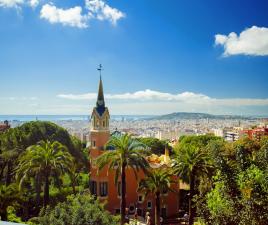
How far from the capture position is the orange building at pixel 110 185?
31875 mm

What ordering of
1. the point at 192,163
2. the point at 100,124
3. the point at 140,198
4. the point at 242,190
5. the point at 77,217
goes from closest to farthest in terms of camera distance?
1. the point at 242,190
2. the point at 77,217
3. the point at 192,163
4. the point at 140,198
5. the point at 100,124

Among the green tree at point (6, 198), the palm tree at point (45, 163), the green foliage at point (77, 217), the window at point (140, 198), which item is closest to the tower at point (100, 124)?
the window at point (140, 198)

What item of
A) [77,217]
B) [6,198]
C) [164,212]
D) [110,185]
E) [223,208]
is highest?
[223,208]

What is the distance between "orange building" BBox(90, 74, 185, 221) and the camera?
105 feet

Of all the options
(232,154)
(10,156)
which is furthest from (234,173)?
(10,156)

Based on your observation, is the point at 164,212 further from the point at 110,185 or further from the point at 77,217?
the point at 77,217

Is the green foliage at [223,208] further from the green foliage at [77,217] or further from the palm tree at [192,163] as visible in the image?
the palm tree at [192,163]

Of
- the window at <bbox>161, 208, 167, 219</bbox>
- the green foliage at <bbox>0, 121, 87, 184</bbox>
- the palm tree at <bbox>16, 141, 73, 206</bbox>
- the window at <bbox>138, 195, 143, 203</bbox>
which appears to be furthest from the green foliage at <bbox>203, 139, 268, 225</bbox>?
the green foliage at <bbox>0, 121, 87, 184</bbox>

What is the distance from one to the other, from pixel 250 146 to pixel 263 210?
23.2 meters

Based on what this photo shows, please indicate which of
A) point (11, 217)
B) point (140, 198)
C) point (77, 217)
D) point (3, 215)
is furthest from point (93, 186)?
point (77, 217)

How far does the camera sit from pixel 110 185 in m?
32.0

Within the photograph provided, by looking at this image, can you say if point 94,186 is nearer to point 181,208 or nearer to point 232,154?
point 181,208

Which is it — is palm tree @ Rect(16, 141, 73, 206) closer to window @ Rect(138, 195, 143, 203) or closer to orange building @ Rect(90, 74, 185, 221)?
orange building @ Rect(90, 74, 185, 221)

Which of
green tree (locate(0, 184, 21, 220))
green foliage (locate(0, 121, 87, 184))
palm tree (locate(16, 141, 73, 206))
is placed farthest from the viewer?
green foliage (locate(0, 121, 87, 184))
